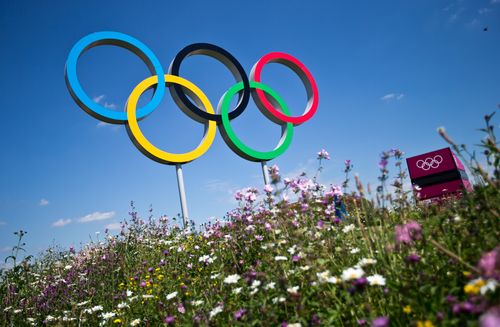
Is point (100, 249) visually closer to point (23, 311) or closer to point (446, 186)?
point (23, 311)

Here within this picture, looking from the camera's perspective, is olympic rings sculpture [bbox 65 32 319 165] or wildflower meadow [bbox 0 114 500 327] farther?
olympic rings sculpture [bbox 65 32 319 165]

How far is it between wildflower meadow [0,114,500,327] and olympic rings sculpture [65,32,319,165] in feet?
12.3

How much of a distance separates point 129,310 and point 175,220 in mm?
4230

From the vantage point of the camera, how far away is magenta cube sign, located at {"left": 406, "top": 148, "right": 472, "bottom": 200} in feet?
31.7

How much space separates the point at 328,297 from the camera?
2.23m

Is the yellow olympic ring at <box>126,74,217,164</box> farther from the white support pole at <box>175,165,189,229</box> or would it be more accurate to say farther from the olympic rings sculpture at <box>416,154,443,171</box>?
the olympic rings sculpture at <box>416,154,443,171</box>

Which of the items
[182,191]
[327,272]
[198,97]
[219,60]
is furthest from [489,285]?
[219,60]

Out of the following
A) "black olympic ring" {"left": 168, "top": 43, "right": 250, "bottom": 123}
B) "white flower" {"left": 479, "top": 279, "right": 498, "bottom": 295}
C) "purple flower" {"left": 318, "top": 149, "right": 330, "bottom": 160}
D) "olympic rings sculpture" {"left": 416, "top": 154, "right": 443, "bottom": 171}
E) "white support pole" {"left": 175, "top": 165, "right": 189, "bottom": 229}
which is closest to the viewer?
"white flower" {"left": 479, "top": 279, "right": 498, "bottom": 295}

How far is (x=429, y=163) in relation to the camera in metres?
10.1

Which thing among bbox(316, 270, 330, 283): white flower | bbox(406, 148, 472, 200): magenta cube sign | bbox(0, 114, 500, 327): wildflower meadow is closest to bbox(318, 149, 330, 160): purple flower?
bbox(0, 114, 500, 327): wildflower meadow

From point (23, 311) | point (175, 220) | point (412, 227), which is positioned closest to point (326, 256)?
point (412, 227)

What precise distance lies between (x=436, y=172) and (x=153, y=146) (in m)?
8.11

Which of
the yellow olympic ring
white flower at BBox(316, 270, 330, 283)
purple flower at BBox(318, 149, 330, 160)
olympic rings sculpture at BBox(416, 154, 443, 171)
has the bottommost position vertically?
white flower at BBox(316, 270, 330, 283)

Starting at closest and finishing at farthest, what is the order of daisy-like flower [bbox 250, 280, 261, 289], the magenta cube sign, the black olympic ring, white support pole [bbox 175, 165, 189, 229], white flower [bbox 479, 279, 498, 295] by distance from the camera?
1. white flower [bbox 479, 279, 498, 295]
2. daisy-like flower [bbox 250, 280, 261, 289]
3. white support pole [bbox 175, 165, 189, 229]
4. the black olympic ring
5. the magenta cube sign
